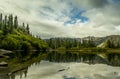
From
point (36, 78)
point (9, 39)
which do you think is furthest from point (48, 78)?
point (9, 39)

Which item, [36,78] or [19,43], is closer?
[36,78]

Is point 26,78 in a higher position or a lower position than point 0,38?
lower

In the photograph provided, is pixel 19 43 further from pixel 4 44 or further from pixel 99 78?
pixel 99 78

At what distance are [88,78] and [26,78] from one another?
1036cm

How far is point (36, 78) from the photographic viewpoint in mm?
35656

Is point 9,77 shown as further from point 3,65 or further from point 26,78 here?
point 3,65

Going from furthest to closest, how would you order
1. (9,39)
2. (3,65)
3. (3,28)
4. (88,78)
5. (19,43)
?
(3,28)
(19,43)
(9,39)
(3,65)
(88,78)

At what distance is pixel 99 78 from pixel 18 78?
44.3ft

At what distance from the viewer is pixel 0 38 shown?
161 m

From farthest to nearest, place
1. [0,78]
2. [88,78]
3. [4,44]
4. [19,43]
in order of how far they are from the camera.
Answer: [19,43] → [4,44] → [88,78] → [0,78]

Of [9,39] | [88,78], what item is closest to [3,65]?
[88,78]

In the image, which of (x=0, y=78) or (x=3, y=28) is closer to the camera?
(x=0, y=78)

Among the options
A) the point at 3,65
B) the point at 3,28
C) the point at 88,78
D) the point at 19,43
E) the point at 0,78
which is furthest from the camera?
the point at 3,28

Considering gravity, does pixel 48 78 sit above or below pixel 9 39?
→ below
